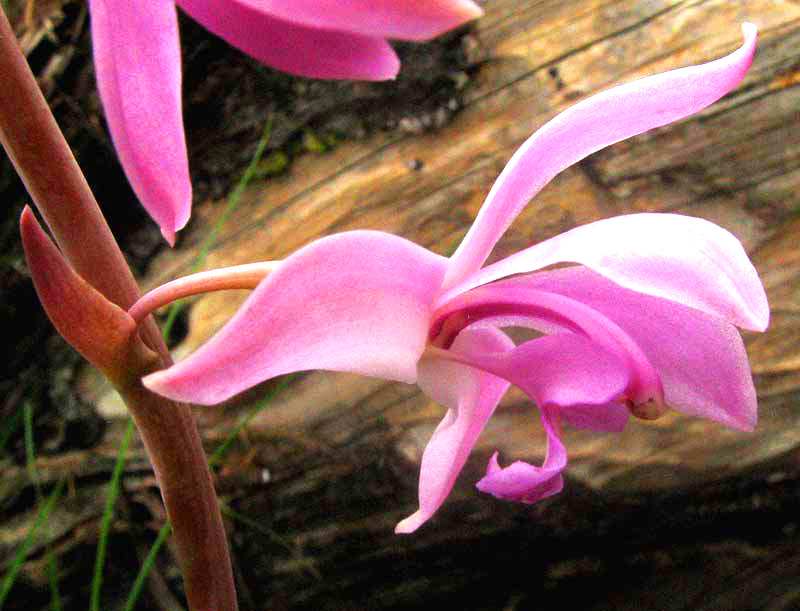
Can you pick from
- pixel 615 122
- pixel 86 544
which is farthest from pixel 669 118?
pixel 86 544

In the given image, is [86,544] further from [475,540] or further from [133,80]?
[133,80]

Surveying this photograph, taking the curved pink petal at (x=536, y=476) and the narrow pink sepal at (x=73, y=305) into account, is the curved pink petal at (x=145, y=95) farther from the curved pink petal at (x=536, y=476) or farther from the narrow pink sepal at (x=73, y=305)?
the curved pink petal at (x=536, y=476)

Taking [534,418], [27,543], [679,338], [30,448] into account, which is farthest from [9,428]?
[679,338]

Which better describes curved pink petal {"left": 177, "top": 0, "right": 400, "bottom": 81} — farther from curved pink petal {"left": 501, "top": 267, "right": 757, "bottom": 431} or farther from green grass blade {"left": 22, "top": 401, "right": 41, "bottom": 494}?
green grass blade {"left": 22, "top": 401, "right": 41, "bottom": 494}

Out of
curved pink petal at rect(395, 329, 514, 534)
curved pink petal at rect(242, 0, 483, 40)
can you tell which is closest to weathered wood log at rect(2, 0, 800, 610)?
curved pink petal at rect(395, 329, 514, 534)

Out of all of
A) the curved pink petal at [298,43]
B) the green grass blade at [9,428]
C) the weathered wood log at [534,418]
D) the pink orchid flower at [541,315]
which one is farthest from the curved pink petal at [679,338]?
the green grass blade at [9,428]

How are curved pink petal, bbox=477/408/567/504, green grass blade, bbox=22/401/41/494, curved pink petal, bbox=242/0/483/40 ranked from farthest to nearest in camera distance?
1. green grass blade, bbox=22/401/41/494
2. curved pink petal, bbox=477/408/567/504
3. curved pink petal, bbox=242/0/483/40

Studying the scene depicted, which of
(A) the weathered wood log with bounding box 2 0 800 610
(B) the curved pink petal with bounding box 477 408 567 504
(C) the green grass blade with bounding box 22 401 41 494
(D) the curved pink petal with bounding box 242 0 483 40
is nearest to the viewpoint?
(D) the curved pink petal with bounding box 242 0 483 40
